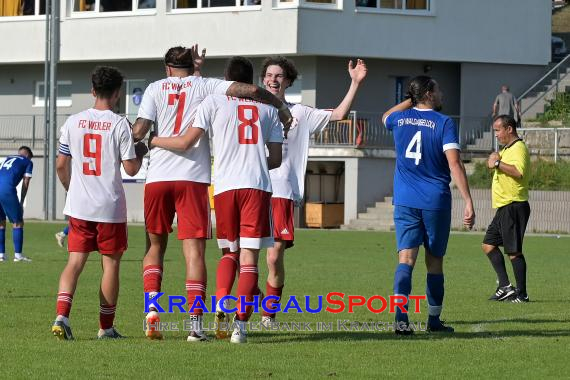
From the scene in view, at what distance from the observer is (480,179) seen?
1533 inches

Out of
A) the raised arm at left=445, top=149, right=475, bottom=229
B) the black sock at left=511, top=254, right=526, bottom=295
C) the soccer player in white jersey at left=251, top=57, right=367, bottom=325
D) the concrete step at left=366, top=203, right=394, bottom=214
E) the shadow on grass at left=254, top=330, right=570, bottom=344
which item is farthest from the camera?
the concrete step at left=366, top=203, right=394, bottom=214

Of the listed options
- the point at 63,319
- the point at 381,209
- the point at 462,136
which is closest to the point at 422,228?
the point at 63,319

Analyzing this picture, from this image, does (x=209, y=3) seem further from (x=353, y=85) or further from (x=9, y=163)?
(x=353, y=85)

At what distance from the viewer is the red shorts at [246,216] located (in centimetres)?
1049

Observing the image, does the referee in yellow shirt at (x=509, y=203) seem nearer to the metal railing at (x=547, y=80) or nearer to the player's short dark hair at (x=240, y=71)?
the player's short dark hair at (x=240, y=71)

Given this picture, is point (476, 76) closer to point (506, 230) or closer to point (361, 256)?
point (361, 256)

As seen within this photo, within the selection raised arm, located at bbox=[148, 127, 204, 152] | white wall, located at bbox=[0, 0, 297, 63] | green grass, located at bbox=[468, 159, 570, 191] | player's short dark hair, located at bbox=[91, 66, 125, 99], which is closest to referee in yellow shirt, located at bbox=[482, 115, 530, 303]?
raised arm, located at bbox=[148, 127, 204, 152]

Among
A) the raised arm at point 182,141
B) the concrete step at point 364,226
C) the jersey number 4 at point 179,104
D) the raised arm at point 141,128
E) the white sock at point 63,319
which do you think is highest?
the jersey number 4 at point 179,104

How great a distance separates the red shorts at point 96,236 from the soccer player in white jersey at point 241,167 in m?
0.78

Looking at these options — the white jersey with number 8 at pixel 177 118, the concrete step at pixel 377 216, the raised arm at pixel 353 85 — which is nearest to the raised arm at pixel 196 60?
the white jersey with number 8 at pixel 177 118

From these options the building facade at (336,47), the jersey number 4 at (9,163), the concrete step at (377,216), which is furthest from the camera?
the building facade at (336,47)

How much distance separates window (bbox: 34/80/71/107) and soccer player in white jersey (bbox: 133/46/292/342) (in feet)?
134

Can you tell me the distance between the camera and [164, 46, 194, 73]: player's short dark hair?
10781 mm

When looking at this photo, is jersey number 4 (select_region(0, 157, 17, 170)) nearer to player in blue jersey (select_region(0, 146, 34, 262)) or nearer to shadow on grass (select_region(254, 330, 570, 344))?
player in blue jersey (select_region(0, 146, 34, 262))
